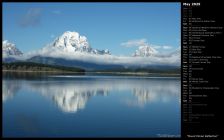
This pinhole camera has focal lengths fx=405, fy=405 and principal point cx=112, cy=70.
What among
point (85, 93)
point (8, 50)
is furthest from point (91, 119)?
point (85, 93)

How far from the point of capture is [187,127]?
9773 millimetres

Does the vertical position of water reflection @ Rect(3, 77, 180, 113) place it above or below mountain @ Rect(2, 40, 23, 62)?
below

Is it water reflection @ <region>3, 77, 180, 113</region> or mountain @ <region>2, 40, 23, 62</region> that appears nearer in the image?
mountain @ <region>2, 40, 23, 62</region>

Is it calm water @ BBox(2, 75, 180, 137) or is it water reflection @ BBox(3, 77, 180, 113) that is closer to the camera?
calm water @ BBox(2, 75, 180, 137)

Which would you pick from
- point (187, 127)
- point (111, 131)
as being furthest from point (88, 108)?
point (187, 127)

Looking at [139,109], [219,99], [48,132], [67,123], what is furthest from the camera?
Answer: [139,109]

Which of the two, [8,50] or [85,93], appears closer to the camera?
[8,50]

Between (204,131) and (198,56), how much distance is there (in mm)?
1807

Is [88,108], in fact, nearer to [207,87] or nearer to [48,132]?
[48,132]

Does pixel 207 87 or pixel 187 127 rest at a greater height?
pixel 207 87

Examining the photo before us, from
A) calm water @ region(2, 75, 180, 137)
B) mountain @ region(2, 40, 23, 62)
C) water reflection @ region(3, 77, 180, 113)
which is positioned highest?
mountain @ region(2, 40, 23, 62)

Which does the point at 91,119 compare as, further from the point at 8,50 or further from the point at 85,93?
the point at 85,93

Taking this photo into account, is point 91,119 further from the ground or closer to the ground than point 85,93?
closer to the ground

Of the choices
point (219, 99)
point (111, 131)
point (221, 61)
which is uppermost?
point (221, 61)
